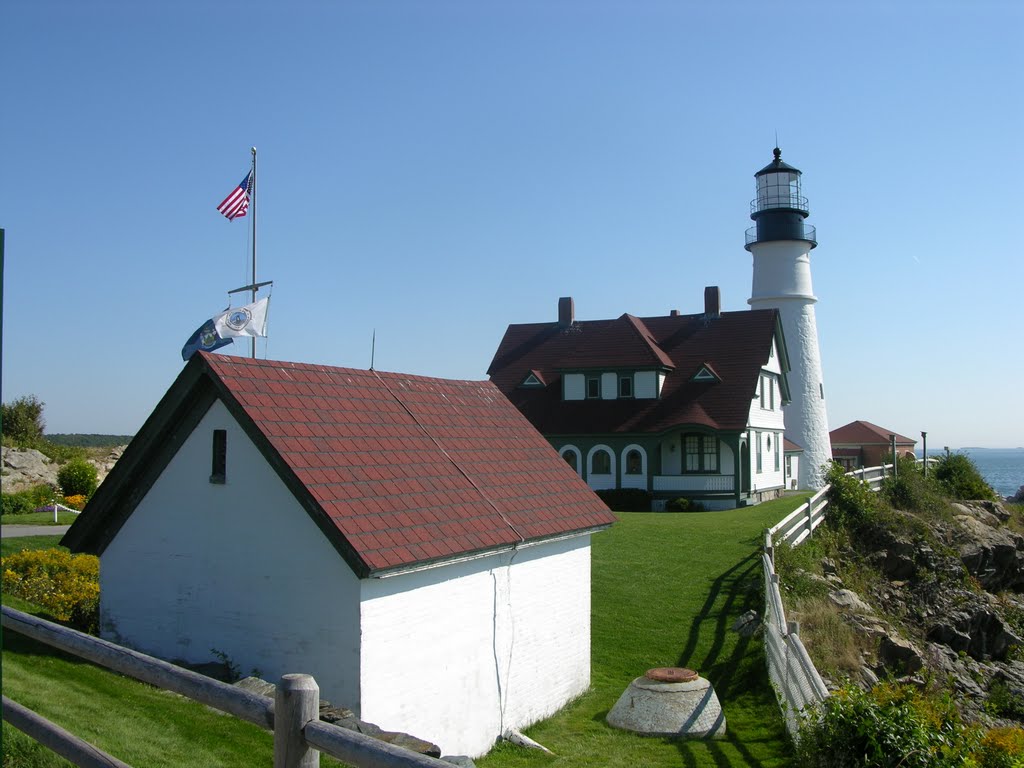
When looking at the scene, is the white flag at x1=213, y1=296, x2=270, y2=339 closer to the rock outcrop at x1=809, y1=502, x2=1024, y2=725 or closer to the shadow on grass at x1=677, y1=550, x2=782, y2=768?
the shadow on grass at x1=677, y1=550, x2=782, y2=768

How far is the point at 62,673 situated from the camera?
955cm

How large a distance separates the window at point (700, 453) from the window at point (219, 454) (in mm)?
26716

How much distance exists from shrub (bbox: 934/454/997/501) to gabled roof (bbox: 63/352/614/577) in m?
31.0

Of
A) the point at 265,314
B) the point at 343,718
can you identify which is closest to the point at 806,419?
the point at 265,314

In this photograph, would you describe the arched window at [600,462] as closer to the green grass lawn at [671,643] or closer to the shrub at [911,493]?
the green grass lawn at [671,643]

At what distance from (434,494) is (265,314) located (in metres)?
7.95

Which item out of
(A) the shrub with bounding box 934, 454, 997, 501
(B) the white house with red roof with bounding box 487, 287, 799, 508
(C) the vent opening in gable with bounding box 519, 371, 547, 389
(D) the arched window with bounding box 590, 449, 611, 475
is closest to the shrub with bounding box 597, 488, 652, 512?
(B) the white house with red roof with bounding box 487, 287, 799, 508

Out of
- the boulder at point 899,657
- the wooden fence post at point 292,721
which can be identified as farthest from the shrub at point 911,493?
the wooden fence post at point 292,721

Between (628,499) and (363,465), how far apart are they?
24738mm

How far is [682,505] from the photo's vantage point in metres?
34.2

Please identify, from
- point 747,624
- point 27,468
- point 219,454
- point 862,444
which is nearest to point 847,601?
point 747,624

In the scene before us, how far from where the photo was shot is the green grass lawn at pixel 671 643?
11711 millimetres

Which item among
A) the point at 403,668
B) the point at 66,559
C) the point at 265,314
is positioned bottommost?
the point at 403,668

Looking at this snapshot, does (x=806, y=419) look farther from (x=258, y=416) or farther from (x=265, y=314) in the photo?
(x=258, y=416)
